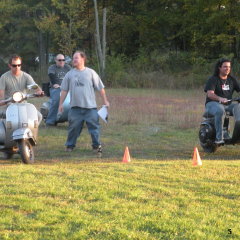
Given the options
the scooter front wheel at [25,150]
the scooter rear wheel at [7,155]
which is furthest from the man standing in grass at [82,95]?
the scooter front wheel at [25,150]

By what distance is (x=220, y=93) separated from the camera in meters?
10.8

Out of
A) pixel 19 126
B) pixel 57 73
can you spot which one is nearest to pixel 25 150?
pixel 19 126

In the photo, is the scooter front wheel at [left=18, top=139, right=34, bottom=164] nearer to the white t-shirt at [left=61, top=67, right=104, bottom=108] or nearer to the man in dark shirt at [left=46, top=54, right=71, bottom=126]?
the white t-shirt at [left=61, top=67, right=104, bottom=108]

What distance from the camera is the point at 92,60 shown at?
45.6m

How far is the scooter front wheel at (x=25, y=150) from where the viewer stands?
30.4 feet

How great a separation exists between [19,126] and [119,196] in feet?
11.1

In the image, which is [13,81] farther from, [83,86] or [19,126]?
[83,86]

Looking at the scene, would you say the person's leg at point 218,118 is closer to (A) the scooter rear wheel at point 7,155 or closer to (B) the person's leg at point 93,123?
(B) the person's leg at point 93,123

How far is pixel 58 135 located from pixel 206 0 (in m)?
31.5

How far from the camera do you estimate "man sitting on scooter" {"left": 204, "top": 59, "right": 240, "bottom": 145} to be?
10.4m

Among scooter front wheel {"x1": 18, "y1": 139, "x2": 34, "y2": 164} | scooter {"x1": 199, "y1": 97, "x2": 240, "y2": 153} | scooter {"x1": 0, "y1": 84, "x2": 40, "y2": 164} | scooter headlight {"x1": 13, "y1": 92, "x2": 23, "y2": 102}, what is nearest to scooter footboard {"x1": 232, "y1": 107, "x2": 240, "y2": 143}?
scooter {"x1": 199, "y1": 97, "x2": 240, "y2": 153}

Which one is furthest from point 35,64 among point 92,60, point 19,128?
point 19,128

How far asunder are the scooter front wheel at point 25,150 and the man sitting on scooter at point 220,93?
3.13m

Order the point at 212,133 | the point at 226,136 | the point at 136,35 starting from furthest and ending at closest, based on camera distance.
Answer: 1. the point at 136,35
2. the point at 212,133
3. the point at 226,136
